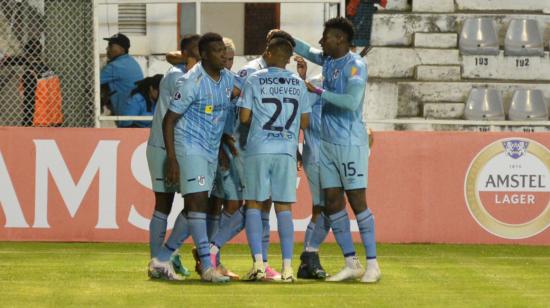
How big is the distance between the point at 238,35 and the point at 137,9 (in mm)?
1468

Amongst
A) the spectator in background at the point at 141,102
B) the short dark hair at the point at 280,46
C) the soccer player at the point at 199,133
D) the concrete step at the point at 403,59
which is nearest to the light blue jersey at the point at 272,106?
the short dark hair at the point at 280,46

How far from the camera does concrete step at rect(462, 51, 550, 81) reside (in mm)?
21156

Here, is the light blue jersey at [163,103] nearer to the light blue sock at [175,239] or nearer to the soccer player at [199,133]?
the soccer player at [199,133]

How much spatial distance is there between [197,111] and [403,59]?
10599 millimetres

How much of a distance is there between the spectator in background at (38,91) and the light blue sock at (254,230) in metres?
5.43

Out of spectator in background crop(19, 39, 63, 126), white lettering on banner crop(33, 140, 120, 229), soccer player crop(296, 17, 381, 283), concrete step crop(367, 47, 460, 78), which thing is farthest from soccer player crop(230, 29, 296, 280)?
concrete step crop(367, 47, 460, 78)

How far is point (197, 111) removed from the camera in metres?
10.9

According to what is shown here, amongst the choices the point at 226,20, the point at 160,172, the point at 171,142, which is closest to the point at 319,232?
the point at 160,172

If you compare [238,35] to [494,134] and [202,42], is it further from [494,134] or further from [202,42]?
[202,42]

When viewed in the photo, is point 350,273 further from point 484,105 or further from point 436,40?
point 436,40

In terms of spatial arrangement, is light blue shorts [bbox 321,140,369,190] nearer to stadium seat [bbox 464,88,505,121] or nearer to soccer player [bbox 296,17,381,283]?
soccer player [bbox 296,17,381,283]

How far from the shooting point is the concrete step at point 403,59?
21.0m

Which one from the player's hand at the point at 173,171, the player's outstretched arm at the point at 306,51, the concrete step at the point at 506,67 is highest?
the player's outstretched arm at the point at 306,51

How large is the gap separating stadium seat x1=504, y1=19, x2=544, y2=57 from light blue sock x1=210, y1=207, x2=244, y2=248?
10.4 m
